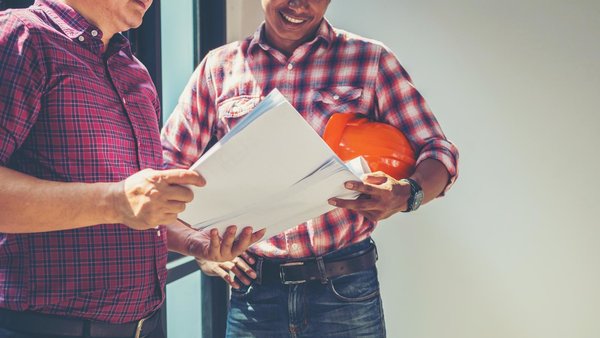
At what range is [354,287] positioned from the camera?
4.17ft

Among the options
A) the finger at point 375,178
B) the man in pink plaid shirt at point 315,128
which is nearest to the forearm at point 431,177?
the man in pink plaid shirt at point 315,128

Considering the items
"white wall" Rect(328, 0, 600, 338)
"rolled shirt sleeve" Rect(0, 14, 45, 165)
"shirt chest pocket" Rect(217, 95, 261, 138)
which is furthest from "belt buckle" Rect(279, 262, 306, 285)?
"white wall" Rect(328, 0, 600, 338)

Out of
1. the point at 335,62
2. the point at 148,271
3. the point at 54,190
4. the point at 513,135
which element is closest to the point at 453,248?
the point at 513,135

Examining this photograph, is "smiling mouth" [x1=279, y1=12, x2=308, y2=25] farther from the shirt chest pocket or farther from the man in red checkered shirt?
the man in red checkered shirt

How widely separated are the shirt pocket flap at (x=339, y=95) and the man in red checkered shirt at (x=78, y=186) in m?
0.43

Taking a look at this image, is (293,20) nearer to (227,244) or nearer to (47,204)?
(227,244)

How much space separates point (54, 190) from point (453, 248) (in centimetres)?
199

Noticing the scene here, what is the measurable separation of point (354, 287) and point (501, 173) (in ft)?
4.47

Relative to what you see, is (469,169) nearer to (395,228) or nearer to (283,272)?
(395,228)

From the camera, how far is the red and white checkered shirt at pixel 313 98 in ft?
4.20

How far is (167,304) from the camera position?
233cm

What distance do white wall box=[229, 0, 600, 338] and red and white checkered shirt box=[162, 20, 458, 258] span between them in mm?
1191

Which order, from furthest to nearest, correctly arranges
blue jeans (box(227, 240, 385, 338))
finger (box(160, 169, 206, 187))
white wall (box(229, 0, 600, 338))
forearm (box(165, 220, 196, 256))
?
white wall (box(229, 0, 600, 338)) < blue jeans (box(227, 240, 385, 338)) < forearm (box(165, 220, 196, 256)) < finger (box(160, 169, 206, 187))

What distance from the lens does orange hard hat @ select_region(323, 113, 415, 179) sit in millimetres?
1177
